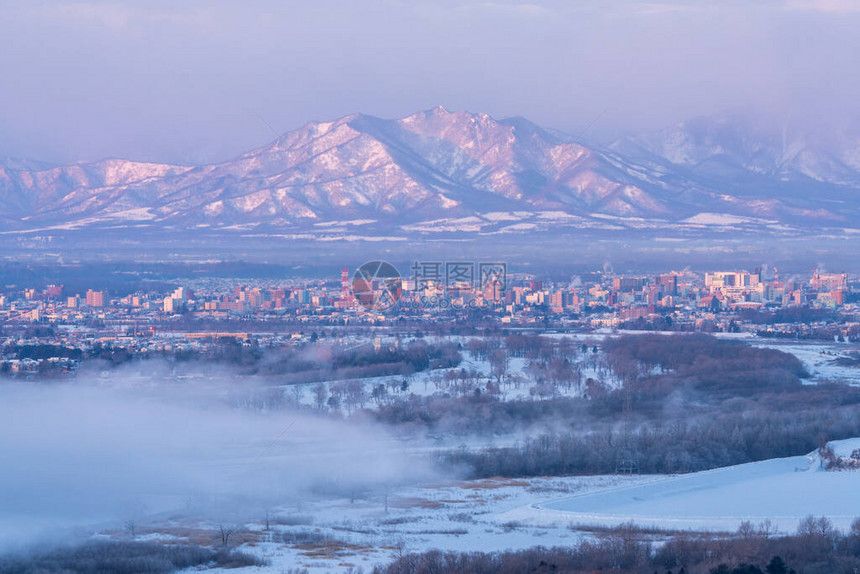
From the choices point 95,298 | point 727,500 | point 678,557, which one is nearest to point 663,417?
point 727,500

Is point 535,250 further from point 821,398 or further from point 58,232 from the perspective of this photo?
point 821,398

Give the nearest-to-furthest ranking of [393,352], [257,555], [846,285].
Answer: [257,555] < [393,352] < [846,285]

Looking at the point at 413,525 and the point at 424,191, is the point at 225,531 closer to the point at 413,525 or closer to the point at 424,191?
the point at 413,525

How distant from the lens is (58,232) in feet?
271

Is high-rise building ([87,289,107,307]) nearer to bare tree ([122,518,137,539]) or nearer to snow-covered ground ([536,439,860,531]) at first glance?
bare tree ([122,518,137,539])

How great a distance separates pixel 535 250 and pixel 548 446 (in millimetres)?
46874

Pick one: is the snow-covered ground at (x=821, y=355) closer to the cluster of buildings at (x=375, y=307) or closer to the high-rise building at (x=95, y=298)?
the cluster of buildings at (x=375, y=307)

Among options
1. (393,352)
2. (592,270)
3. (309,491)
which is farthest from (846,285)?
(309,491)

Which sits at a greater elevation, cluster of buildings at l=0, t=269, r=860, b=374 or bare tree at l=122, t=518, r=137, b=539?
cluster of buildings at l=0, t=269, r=860, b=374

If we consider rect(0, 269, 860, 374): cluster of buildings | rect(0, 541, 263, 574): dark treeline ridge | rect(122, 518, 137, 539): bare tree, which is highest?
rect(0, 269, 860, 374): cluster of buildings

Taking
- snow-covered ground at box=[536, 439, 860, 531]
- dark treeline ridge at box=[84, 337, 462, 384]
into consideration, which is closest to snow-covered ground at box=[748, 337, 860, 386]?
dark treeline ridge at box=[84, 337, 462, 384]

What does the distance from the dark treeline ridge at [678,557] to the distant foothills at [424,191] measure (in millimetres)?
55592

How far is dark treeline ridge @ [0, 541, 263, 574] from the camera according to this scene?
1517 centimetres

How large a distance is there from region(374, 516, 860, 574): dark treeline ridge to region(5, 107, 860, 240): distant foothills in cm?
5559
